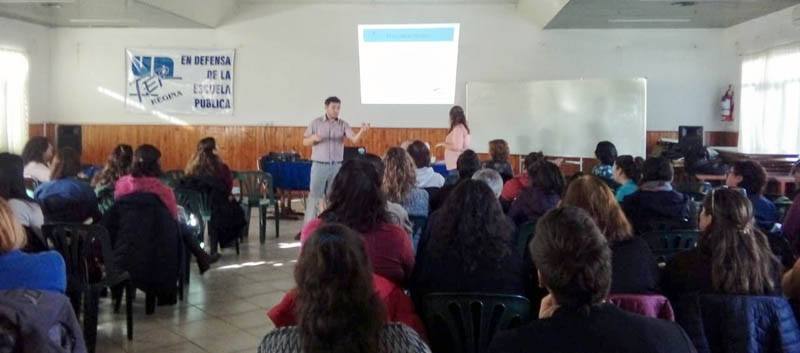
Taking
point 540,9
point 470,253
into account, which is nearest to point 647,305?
point 470,253

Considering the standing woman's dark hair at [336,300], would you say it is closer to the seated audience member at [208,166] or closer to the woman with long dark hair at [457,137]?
the seated audience member at [208,166]

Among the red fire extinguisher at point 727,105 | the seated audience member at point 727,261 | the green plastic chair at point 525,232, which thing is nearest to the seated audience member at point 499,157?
the green plastic chair at point 525,232

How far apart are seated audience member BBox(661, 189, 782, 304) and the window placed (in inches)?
407

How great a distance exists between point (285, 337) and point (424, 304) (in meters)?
0.83

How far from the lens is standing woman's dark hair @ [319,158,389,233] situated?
9.79 ft

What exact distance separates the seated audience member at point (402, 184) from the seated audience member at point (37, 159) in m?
2.63

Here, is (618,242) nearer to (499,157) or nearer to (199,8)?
(499,157)

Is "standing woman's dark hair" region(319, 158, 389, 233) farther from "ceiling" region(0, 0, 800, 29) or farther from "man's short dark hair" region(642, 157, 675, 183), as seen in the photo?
"ceiling" region(0, 0, 800, 29)

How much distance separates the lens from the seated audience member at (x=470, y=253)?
2.85 metres

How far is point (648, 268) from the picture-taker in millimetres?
2697

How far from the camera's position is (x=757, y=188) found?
4.37 metres

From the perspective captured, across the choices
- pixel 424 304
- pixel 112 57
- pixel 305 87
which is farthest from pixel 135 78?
pixel 424 304

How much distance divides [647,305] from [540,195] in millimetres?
2020

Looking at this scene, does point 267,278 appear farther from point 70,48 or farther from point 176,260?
point 70,48
